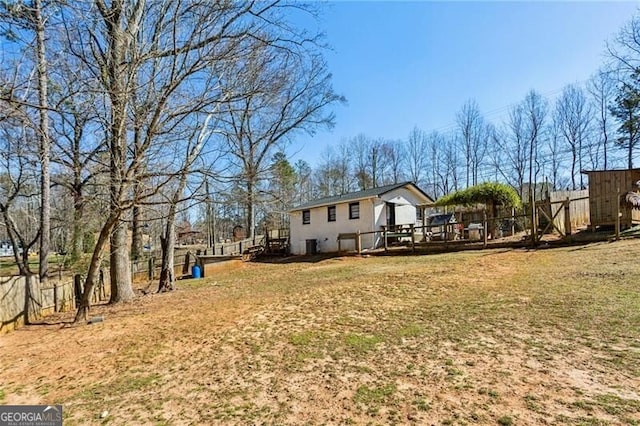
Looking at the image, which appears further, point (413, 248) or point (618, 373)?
point (413, 248)

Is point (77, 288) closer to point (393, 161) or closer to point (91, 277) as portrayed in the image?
point (91, 277)

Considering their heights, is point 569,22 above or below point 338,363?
above

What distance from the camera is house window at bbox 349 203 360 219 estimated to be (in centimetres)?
1853

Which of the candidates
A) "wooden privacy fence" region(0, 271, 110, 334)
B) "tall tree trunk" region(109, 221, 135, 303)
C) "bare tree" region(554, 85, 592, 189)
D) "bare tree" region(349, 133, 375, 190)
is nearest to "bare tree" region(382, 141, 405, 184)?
"bare tree" region(349, 133, 375, 190)

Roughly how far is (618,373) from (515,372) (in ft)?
2.79

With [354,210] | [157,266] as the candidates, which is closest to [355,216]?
[354,210]

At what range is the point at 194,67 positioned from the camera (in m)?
6.60

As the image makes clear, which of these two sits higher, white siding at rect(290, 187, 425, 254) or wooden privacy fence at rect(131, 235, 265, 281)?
white siding at rect(290, 187, 425, 254)

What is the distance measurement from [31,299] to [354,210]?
14.2 metres

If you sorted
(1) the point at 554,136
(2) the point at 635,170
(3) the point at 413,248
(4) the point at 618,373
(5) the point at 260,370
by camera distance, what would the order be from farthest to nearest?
(1) the point at 554,136, (3) the point at 413,248, (2) the point at 635,170, (5) the point at 260,370, (4) the point at 618,373

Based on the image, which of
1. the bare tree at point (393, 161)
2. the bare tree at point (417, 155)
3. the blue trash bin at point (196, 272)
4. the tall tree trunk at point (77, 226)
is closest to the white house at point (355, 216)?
the blue trash bin at point (196, 272)

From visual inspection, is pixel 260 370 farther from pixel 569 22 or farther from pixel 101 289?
pixel 569 22

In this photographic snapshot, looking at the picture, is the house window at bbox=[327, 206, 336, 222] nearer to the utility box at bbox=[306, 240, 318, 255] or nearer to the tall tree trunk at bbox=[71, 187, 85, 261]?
the utility box at bbox=[306, 240, 318, 255]

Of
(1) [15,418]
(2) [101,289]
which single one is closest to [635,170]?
(1) [15,418]
